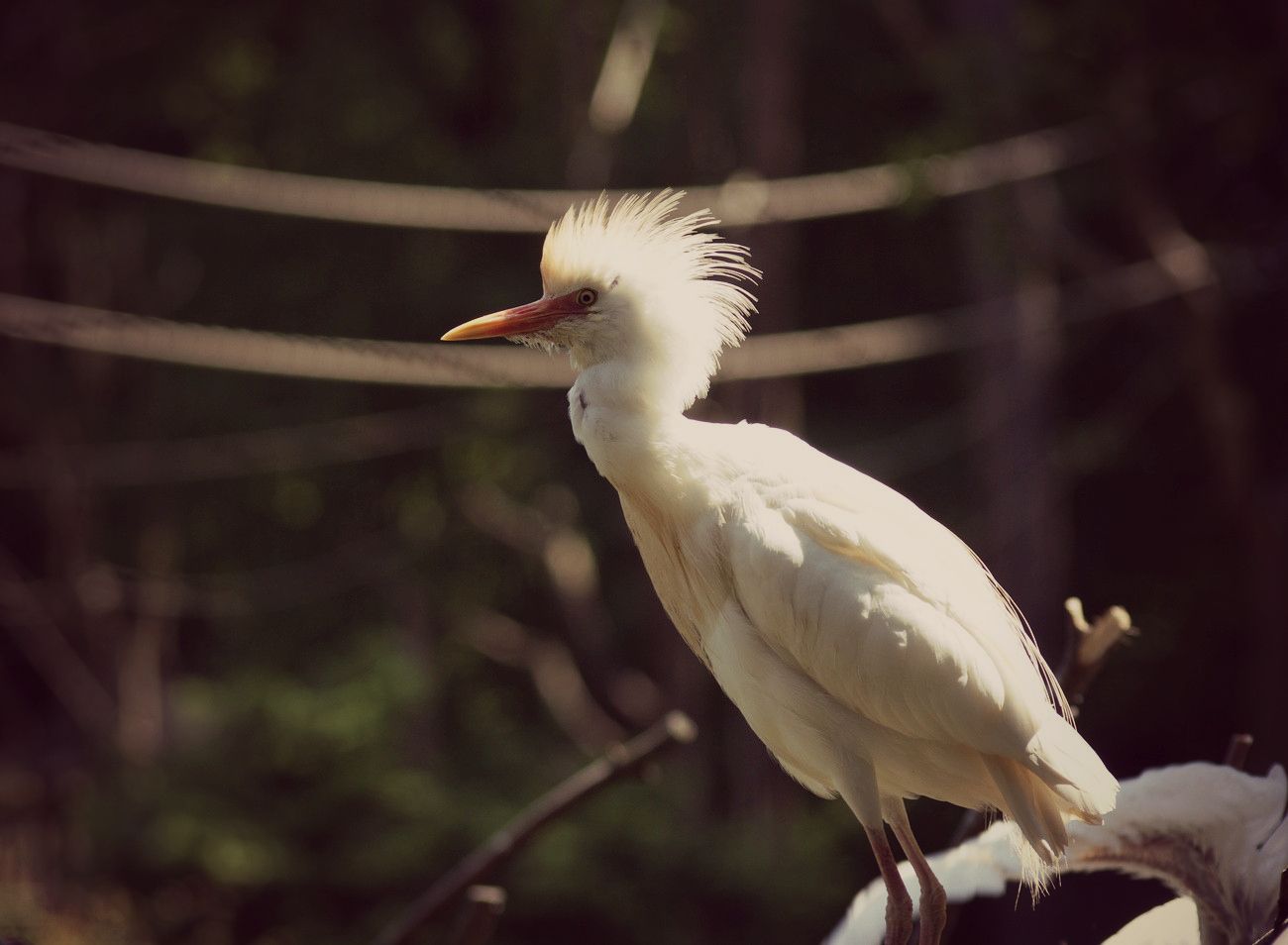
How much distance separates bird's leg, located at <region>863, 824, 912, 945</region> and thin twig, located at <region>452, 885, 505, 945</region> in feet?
2.57

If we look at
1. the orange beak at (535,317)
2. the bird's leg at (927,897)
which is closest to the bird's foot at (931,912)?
the bird's leg at (927,897)

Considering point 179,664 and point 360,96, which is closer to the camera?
point 360,96

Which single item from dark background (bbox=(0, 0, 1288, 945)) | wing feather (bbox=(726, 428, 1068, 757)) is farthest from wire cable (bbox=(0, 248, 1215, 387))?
wing feather (bbox=(726, 428, 1068, 757))

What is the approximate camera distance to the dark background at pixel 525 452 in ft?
24.9

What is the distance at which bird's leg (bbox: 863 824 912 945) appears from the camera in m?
2.66

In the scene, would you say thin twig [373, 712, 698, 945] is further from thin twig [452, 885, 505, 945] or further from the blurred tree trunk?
the blurred tree trunk

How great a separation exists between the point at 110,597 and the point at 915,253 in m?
5.87

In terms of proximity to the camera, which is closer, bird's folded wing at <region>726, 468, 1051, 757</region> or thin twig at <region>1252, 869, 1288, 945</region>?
thin twig at <region>1252, 869, 1288, 945</region>

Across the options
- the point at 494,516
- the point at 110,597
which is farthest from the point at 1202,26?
the point at 110,597

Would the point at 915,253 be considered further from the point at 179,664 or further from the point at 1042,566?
the point at 179,664

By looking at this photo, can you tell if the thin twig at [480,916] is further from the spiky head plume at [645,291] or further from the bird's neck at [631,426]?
the spiky head plume at [645,291]

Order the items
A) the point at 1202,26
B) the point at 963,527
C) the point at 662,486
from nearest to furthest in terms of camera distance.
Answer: the point at 662,486, the point at 1202,26, the point at 963,527

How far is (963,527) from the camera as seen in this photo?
30.6 feet

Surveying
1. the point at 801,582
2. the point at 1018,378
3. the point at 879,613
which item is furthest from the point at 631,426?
the point at 1018,378
